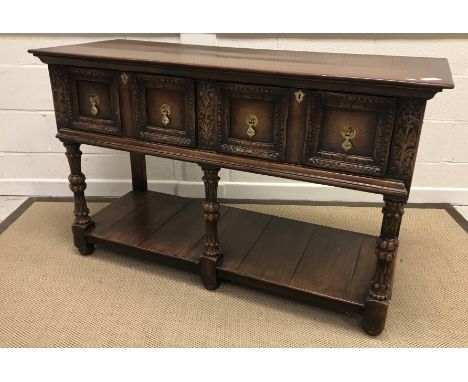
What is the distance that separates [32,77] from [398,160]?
7.16 feet

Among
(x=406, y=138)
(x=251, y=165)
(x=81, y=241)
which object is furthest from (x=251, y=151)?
(x=81, y=241)

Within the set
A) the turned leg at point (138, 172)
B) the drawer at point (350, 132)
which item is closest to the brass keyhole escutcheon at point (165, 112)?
the drawer at point (350, 132)

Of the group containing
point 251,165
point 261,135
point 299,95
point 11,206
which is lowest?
point 11,206

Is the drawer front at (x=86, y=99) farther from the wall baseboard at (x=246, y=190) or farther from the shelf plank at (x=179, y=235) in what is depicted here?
the wall baseboard at (x=246, y=190)

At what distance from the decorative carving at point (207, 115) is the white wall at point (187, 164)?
0.91m

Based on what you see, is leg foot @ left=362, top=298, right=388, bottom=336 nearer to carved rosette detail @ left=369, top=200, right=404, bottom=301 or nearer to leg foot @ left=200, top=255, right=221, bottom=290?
carved rosette detail @ left=369, top=200, right=404, bottom=301

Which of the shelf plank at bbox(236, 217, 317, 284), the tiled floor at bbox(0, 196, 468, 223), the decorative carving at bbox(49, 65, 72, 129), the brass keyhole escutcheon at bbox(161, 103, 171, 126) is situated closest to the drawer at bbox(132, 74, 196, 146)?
the brass keyhole escutcheon at bbox(161, 103, 171, 126)

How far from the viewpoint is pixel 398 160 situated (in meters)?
1.52

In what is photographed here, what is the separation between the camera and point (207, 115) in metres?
1.75

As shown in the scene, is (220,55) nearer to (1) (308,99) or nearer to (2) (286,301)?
(1) (308,99)

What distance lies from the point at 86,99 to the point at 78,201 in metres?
0.53

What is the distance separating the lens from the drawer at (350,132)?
4.92ft

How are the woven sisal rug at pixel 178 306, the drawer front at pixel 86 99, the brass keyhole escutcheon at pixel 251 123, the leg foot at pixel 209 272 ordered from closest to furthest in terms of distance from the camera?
the brass keyhole escutcheon at pixel 251 123, the woven sisal rug at pixel 178 306, the drawer front at pixel 86 99, the leg foot at pixel 209 272

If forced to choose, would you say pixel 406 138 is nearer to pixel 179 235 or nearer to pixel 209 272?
pixel 209 272
